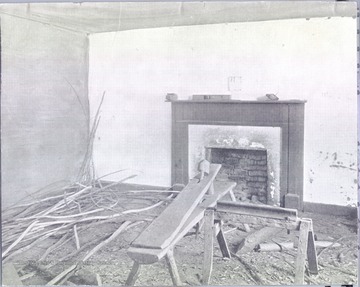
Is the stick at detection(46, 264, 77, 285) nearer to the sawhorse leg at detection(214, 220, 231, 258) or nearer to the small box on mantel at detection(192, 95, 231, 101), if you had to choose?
the sawhorse leg at detection(214, 220, 231, 258)

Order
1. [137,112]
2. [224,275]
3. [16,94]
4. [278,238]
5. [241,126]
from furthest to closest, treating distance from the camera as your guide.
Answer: [137,112]
[241,126]
[16,94]
[278,238]
[224,275]

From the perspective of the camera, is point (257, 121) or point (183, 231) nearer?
point (183, 231)

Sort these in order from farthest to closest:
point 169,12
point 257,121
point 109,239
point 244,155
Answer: point 244,155
point 257,121
point 169,12
point 109,239

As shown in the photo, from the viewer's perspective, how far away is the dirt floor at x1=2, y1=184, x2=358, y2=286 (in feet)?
8.39

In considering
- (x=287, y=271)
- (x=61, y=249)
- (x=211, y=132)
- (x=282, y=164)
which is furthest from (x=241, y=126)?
(x=61, y=249)

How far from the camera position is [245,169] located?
4414 mm

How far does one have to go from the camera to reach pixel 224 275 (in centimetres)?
260

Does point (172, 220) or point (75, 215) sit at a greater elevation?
point (172, 220)

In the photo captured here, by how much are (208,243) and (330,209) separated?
211cm

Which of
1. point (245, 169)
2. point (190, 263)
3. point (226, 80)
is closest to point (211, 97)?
point (226, 80)

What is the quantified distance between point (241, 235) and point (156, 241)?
149 cm

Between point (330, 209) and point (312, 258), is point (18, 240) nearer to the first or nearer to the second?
point (312, 258)

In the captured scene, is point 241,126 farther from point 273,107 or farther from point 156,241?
point 156,241

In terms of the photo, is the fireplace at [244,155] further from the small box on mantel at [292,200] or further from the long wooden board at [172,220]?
the long wooden board at [172,220]
